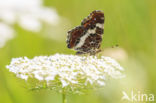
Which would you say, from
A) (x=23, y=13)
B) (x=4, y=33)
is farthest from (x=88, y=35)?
(x=4, y=33)

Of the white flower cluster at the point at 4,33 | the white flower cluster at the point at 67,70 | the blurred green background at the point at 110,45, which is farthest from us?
the white flower cluster at the point at 4,33

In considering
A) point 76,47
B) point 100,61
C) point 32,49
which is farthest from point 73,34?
point 32,49

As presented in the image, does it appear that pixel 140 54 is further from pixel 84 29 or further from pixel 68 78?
pixel 68 78

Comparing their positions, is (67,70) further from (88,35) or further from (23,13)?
(23,13)

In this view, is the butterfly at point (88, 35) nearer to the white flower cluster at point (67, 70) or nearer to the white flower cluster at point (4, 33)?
the white flower cluster at point (67, 70)


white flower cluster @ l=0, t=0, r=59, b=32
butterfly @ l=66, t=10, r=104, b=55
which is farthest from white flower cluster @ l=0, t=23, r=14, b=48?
butterfly @ l=66, t=10, r=104, b=55

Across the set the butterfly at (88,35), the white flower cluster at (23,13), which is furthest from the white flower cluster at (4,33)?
the butterfly at (88,35)
